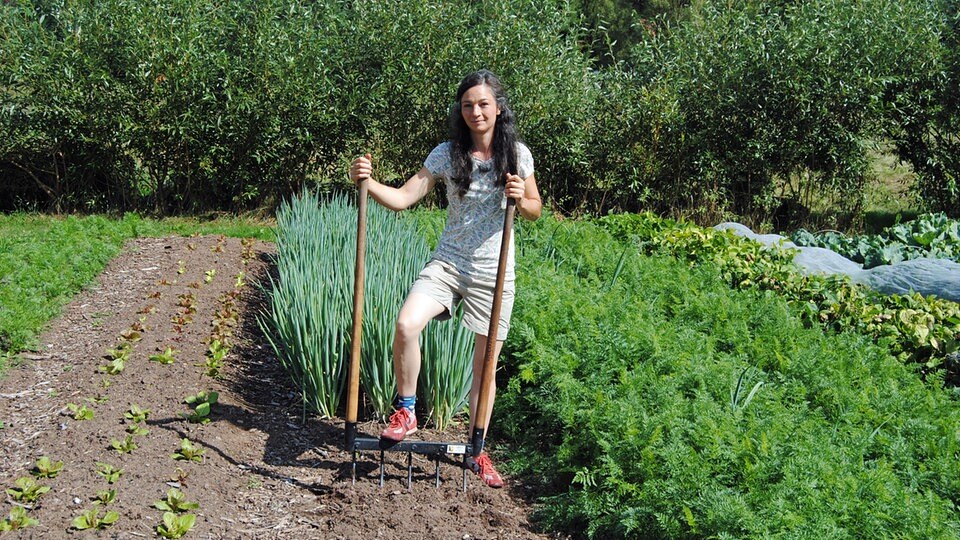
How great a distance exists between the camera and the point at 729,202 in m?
9.92

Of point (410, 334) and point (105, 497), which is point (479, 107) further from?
point (105, 497)

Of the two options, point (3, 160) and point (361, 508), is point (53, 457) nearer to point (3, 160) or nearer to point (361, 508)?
point (361, 508)

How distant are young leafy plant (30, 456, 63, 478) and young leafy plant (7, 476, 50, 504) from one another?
0.10m

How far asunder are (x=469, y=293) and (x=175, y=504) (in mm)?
1357

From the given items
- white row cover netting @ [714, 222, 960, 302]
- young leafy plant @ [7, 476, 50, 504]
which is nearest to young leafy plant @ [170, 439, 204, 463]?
young leafy plant @ [7, 476, 50, 504]

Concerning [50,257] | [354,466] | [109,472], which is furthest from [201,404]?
[50,257]

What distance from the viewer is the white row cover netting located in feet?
20.9

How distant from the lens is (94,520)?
328 centimetres

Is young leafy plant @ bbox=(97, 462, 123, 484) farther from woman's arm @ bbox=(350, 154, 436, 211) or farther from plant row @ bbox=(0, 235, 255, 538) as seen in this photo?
woman's arm @ bbox=(350, 154, 436, 211)

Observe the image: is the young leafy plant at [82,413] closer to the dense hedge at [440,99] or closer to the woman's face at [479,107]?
the woman's face at [479,107]

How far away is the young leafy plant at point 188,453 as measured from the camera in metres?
3.85

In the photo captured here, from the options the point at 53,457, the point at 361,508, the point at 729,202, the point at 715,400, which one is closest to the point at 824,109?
the point at 729,202

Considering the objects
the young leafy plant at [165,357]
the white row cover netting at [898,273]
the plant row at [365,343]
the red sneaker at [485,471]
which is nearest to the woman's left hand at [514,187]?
the plant row at [365,343]

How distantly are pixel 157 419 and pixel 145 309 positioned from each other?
5.41 feet
